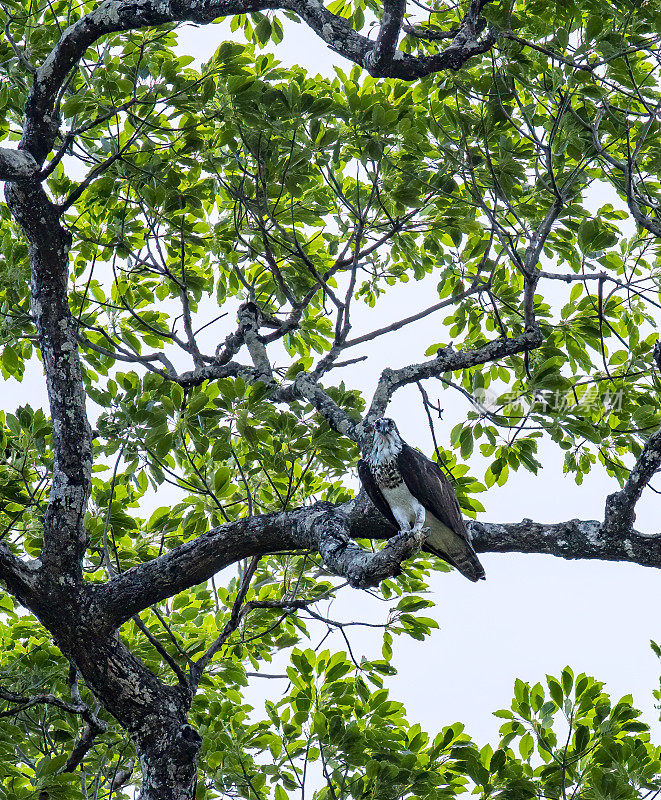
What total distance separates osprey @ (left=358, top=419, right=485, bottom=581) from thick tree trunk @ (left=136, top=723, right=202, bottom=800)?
1.32 meters

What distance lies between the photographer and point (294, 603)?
370cm

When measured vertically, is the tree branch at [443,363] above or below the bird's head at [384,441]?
above

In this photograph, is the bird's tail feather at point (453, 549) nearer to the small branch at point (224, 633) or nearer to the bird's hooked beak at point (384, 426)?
the bird's hooked beak at point (384, 426)

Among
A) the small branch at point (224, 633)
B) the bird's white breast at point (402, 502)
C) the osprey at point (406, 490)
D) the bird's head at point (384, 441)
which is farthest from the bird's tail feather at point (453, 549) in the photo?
the small branch at point (224, 633)

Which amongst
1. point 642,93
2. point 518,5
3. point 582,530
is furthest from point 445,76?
point 582,530

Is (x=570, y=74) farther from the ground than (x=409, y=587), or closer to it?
farther from the ground

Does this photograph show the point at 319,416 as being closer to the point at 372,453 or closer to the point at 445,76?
the point at 372,453

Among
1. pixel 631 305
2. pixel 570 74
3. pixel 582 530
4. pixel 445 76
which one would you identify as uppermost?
pixel 445 76

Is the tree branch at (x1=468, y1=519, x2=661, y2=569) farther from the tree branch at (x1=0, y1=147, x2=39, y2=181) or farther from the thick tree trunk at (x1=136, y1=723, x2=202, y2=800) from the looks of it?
the tree branch at (x1=0, y1=147, x2=39, y2=181)

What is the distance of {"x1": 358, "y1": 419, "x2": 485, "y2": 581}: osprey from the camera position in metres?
3.77

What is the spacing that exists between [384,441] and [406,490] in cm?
25

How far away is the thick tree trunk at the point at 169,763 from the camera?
3.44 metres

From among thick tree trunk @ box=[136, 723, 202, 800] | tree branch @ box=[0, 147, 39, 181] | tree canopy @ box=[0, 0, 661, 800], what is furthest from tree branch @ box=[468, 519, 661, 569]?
tree branch @ box=[0, 147, 39, 181]

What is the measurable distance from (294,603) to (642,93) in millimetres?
3067
